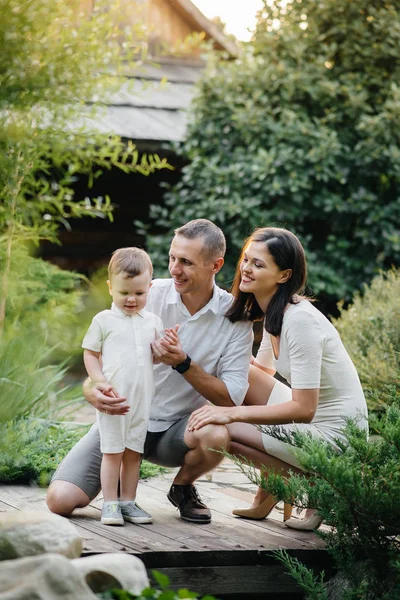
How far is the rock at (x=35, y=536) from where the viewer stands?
102 inches

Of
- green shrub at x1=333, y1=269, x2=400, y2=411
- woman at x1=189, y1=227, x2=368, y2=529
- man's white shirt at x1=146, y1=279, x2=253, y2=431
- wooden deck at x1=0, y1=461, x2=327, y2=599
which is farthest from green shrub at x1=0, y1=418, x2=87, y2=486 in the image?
green shrub at x1=333, y1=269, x2=400, y2=411

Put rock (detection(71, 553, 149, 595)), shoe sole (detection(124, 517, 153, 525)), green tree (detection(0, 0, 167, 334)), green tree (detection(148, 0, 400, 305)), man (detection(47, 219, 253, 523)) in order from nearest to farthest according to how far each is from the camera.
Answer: rock (detection(71, 553, 149, 595))
green tree (detection(0, 0, 167, 334))
shoe sole (detection(124, 517, 153, 525))
man (detection(47, 219, 253, 523))
green tree (detection(148, 0, 400, 305))

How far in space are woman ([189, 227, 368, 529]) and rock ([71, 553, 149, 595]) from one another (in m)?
1.03

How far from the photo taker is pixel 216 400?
3.76 metres

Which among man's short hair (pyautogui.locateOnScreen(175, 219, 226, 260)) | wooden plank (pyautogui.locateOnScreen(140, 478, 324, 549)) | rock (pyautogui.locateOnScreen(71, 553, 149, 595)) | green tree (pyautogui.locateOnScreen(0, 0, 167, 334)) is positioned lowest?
wooden plank (pyautogui.locateOnScreen(140, 478, 324, 549))

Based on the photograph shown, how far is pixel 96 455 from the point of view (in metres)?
3.73

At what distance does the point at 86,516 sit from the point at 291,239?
4.62ft

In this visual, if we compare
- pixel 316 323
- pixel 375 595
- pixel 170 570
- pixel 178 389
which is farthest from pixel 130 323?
pixel 375 595

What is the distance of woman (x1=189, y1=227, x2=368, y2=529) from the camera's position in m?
3.57

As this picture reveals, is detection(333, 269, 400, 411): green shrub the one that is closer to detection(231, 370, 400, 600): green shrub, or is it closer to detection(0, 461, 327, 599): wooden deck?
detection(0, 461, 327, 599): wooden deck

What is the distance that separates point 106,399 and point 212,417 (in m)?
0.44

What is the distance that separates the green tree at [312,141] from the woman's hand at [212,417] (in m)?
4.38

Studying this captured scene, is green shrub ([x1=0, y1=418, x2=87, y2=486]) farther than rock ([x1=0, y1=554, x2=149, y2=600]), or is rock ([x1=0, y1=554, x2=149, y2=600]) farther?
green shrub ([x1=0, y1=418, x2=87, y2=486])

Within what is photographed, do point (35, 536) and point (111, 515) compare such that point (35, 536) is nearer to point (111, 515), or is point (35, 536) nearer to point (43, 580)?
point (43, 580)
